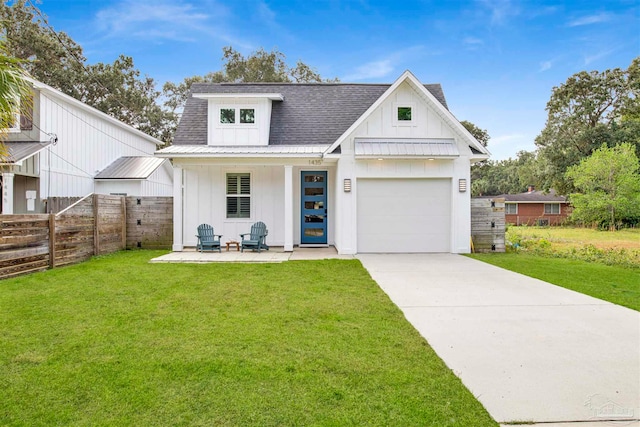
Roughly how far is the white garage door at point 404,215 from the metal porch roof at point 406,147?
3.14 ft

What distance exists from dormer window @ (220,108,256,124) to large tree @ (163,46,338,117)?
16928 mm

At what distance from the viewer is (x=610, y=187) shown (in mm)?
24219

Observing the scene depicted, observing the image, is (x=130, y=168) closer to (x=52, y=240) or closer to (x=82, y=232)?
(x=82, y=232)

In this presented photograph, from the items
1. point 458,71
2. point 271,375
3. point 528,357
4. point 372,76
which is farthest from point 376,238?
point 372,76

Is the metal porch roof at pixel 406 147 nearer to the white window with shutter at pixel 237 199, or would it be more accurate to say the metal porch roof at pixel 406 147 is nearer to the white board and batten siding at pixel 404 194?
the white board and batten siding at pixel 404 194

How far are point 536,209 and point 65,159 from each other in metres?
35.2

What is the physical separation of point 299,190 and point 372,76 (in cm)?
Answer: 1420

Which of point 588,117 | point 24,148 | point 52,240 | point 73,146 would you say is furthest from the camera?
point 588,117

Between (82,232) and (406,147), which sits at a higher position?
(406,147)

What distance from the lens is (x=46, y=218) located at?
7805 millimetres

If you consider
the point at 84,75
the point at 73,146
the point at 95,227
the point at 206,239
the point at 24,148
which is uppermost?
the point at 84,75

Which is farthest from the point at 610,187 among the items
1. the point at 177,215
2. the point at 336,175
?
the point at 177,215

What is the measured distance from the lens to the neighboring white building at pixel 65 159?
11836mm

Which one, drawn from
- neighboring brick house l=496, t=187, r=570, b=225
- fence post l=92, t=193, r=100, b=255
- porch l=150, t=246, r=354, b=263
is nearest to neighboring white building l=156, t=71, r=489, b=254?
porch l=150, t=246, r=354, b=263
